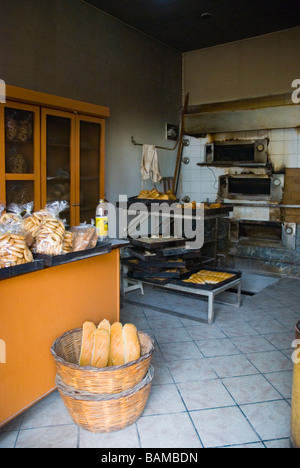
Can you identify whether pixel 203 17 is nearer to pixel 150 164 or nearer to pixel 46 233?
pixel 150 164

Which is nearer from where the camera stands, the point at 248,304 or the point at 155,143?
the point at 248,304

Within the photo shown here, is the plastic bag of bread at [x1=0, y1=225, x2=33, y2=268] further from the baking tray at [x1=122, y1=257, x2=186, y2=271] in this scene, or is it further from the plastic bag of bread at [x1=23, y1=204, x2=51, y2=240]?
the baking tray at [x1=122, y1=257, x2=186, y2=271]

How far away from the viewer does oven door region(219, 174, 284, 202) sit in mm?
5250

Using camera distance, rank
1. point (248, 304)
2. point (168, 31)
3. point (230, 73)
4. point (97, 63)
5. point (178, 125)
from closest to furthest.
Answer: point (248, 304) → point (97, 63) → point (168, 31) → point (230, 73) → point (178, 125)

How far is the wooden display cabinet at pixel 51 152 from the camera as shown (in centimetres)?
331

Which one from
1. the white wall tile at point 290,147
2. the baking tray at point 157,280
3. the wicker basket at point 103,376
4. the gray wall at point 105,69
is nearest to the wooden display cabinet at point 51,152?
the gray wall at point 105,69

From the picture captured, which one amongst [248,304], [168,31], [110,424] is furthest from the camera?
[168,31]

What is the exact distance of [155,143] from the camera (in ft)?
18.5

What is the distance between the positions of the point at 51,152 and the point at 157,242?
1324 mm

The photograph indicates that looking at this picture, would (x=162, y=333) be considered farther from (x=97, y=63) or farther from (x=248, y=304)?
(x=97, y=63)

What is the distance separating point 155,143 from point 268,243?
83.7 inches

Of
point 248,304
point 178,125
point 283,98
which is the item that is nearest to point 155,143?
point 178,125

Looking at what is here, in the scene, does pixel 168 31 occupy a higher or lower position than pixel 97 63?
higher
